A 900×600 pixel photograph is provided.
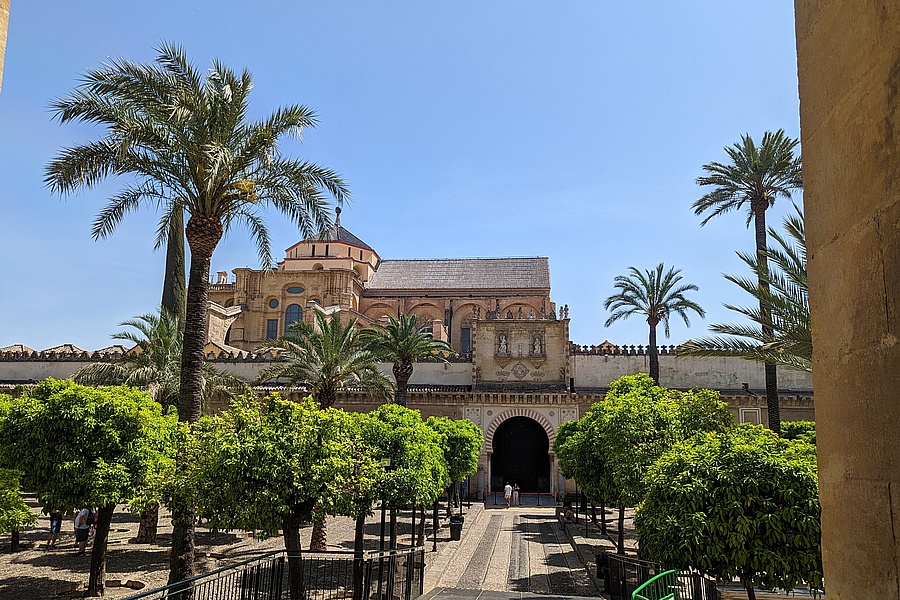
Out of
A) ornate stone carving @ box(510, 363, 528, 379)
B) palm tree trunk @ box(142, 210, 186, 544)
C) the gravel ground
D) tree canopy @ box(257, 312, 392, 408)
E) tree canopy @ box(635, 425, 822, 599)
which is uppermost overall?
palm tree trunk @ box(142, 210, 186, 544)

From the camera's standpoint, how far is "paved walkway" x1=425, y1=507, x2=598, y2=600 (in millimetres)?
14566

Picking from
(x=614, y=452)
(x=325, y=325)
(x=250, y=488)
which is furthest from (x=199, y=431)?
(x=325, y=325)

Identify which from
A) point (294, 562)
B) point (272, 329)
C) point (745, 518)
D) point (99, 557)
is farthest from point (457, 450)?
point (272, 329)

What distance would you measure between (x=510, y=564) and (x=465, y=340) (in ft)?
100

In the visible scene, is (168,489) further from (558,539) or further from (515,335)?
(515,335)

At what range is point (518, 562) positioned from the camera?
17.9 meters

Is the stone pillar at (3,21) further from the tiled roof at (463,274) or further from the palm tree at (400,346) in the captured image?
the tiled roof at (463,274)

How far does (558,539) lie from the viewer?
22.1m

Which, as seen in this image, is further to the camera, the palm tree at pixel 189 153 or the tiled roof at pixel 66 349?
the tiled roof at pixel 66 349

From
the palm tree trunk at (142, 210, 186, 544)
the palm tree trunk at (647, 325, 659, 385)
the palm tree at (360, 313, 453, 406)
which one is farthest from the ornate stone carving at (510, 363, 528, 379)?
the palm tree trunk at (142, 210, 186, 544)

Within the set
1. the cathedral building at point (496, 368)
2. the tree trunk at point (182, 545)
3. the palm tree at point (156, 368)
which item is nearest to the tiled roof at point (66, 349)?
the cathedral building at point (496, 368)

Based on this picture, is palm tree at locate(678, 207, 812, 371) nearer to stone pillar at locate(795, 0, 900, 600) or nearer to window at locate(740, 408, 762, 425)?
stone pillar at locate(795, 0, 900, 600)

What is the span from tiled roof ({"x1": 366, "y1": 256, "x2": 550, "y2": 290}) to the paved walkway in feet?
85.4

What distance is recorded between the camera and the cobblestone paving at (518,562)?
14.9 metres
